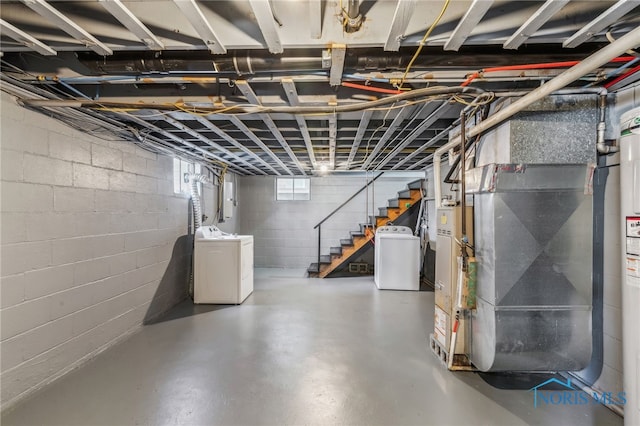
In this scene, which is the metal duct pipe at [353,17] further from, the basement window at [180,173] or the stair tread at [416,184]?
the stair tread at [416,184]

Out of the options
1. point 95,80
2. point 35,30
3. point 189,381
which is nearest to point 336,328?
point 189,381

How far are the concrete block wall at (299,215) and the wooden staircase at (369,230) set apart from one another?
591 millimetres

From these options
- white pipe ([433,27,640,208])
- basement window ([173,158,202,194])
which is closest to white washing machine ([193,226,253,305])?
basement window ([173,158,202,194])

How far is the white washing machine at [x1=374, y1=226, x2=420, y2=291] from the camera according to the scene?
4.64m

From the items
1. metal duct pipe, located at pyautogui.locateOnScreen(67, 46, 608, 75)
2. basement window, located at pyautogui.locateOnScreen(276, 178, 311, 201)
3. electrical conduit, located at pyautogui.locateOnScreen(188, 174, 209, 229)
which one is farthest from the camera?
basement window, located at pyautogui.locateOnScreen(276, 178, 311, 201)

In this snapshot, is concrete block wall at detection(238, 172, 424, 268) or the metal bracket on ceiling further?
concrete block wall at detection(238, 172, 424, 268)

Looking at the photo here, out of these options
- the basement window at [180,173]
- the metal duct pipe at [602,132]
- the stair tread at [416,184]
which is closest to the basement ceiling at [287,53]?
the metal duct pipe at [602,132]

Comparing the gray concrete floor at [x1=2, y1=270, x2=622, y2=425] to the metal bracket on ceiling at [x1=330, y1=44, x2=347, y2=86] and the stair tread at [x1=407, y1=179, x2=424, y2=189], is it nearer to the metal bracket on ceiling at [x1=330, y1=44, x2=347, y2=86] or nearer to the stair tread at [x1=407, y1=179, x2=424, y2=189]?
the metal bracket on ceiling at [x1=330, y1=44, x2=347, y2=86]

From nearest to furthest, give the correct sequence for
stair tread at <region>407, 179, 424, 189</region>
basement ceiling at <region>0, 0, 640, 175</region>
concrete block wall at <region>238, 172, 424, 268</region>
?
1. basement ceiling at <region>0, 0, 640, 175</region>
2. stair tread at <region>407, 179, 424, 189</region>
3. concrete block wall at <region>238, 172, 424, 268</region>

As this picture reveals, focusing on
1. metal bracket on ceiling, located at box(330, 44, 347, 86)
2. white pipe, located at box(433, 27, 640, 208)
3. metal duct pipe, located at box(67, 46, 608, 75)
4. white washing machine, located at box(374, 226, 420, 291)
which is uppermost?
metal duct pipe, located at box(67, 46, 608, 75)

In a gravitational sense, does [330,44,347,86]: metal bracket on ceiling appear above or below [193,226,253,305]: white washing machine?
above

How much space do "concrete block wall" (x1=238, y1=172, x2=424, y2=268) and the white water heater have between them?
15.8 ft

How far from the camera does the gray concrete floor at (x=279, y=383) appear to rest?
1734 millimetres

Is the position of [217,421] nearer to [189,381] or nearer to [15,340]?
[189,381]
